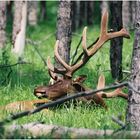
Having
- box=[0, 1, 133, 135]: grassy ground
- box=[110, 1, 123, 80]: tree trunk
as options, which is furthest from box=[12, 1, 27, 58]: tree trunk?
box=[110, 1, 123, 80]: tree trunk

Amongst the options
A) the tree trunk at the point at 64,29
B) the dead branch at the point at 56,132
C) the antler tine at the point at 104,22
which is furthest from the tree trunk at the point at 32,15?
the dead branch at the point at 56,132

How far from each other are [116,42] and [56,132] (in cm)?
555

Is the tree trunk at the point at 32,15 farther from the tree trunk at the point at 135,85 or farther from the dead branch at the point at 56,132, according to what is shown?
the dead branch at the point at 56,132

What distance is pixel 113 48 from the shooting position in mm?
10094

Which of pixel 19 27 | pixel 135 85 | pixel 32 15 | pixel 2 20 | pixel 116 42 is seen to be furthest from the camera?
pixel 32 15

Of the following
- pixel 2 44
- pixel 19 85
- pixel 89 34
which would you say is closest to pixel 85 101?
pixel 19 85

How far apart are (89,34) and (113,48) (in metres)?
10.6

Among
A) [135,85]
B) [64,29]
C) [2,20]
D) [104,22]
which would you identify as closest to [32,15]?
[2,20]

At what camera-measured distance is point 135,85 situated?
527cm

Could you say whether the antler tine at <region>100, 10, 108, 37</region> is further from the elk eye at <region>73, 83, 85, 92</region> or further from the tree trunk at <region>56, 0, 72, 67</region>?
the tree trunk at <region>56, 0, 72, 67</region>

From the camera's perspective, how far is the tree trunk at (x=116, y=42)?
9.70 m

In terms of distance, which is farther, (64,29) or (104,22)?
(64,29)

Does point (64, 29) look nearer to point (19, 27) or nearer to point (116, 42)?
point (116, 42)

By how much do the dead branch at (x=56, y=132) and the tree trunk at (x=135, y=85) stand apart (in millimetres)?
687
